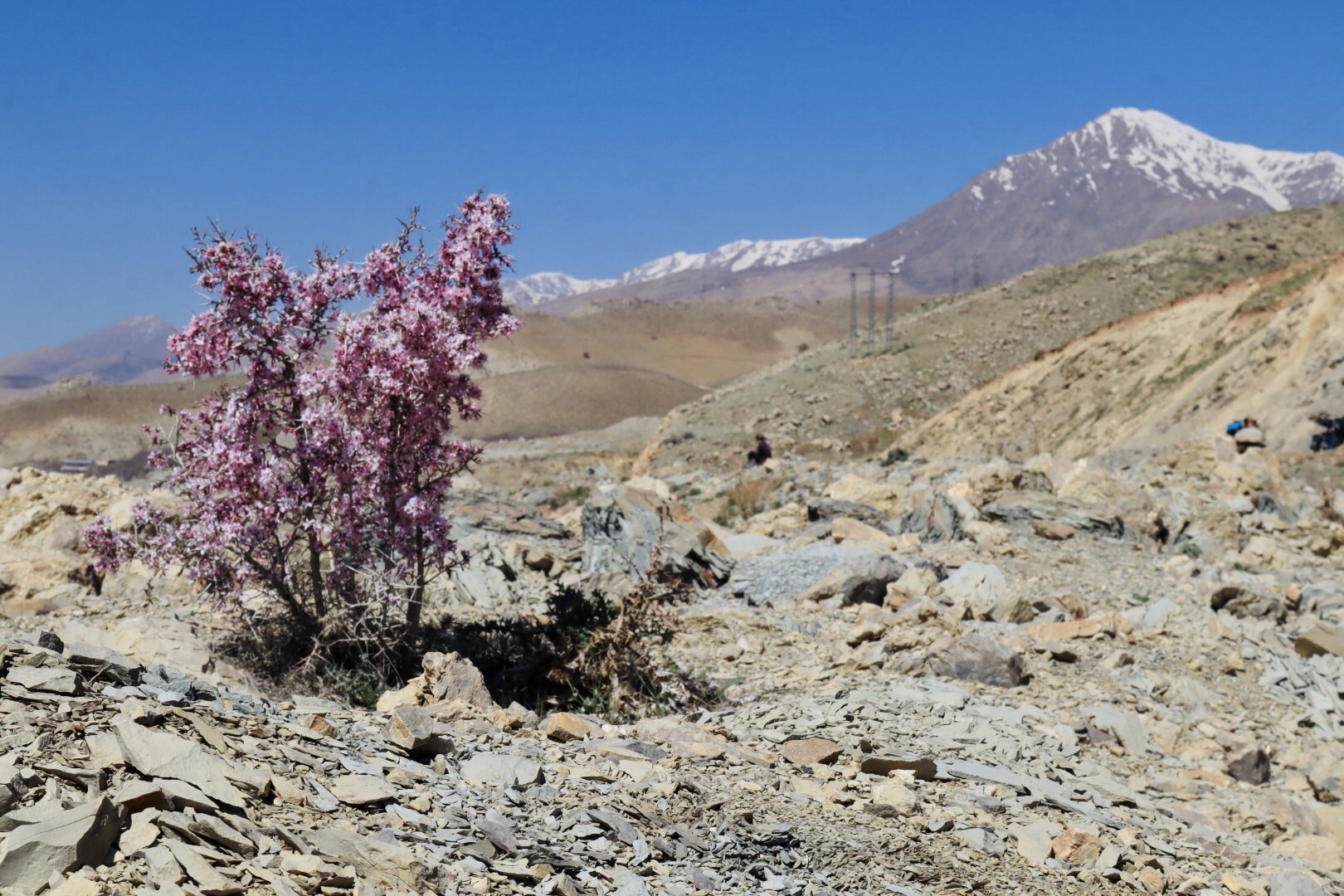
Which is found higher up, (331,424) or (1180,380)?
(331,424)

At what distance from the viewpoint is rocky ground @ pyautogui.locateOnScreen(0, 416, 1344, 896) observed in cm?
329

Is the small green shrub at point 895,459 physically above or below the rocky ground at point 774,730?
below

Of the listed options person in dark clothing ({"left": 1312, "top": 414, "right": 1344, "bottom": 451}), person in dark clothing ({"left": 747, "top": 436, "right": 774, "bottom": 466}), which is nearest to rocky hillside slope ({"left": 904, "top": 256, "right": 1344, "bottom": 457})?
person in dark clothing ({"left": 1312, "top": 414, "right": 1344, "bottom": 451})

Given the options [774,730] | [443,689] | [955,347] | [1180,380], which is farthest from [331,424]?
[955,347]

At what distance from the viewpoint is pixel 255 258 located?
6.20 m

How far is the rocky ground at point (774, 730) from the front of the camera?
A: 3.29 meters

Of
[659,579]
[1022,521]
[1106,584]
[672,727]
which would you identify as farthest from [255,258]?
[1022,521]

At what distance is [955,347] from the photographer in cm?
4231

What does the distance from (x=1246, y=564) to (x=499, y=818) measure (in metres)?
9.61

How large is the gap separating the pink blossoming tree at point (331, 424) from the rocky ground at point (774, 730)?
0.70m

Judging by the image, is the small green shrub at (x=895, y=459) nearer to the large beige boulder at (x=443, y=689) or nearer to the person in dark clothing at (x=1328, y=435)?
the person in dark clothing at (x=1328, y=435)

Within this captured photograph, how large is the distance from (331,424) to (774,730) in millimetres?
3046

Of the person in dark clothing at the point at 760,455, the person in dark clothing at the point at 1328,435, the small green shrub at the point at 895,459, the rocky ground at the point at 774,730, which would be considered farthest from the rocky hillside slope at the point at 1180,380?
the rocky ground at the point at 774,730

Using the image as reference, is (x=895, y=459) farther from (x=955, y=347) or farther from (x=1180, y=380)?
(x=955, y=347)
